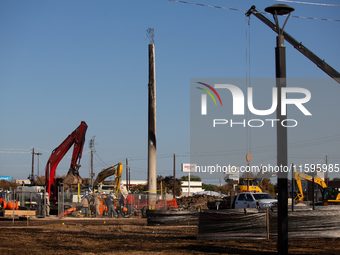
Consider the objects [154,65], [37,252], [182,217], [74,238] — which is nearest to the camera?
[37,252]

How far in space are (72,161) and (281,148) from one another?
1064 inches

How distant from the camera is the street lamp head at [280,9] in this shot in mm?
10781

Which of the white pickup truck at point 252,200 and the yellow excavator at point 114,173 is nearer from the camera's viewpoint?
the white pickup truck at point 252,200

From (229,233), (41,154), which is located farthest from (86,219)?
(41,154)

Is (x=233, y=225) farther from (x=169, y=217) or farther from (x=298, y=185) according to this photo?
(x=298, y=185)

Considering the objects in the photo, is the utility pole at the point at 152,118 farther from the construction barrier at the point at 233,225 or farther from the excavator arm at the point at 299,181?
the excavator arm at the point at 299,181

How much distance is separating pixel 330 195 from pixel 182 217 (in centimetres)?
1766

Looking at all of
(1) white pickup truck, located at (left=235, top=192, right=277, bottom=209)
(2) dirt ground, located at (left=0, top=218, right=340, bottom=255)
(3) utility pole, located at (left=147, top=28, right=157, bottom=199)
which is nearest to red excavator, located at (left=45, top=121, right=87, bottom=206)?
(3) utility pole, located at (left=147, top=28, right=157, bottom=199)

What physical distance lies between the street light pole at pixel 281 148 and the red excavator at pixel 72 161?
26691 millimetres

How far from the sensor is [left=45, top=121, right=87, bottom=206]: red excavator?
35.0 metres

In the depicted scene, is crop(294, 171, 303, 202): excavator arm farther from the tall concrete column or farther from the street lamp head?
the street lamp head

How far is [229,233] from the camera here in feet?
51.0

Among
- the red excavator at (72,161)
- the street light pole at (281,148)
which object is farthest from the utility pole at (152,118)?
the street light pole at (281,148)

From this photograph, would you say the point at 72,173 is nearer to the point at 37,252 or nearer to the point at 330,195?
the point at 330,195
